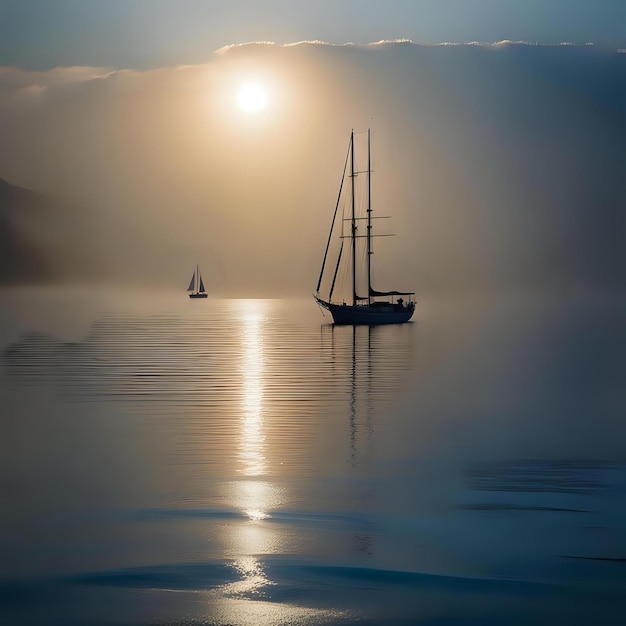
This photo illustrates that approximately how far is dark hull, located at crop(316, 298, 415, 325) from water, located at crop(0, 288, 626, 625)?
4540cm

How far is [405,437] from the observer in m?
18.9

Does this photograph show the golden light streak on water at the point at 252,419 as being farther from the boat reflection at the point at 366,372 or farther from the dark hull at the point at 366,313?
the dark hull at the point at 366,313

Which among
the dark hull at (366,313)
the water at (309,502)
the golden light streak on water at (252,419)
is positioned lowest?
the water at (309,502)

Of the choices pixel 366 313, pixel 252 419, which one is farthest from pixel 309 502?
pixel 366 313

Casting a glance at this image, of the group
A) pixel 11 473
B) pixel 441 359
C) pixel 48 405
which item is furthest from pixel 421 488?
pixel 441 359

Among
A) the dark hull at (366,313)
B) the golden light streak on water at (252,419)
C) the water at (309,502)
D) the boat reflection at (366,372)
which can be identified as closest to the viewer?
the water at (309,502)

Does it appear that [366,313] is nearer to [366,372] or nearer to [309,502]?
[366,372]

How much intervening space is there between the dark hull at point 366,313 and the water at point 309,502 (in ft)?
149

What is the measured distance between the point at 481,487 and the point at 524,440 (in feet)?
16.0

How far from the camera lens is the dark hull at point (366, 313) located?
74.8 metres

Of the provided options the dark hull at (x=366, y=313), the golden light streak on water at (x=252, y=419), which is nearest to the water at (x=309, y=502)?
the golden light streak on water at (x=252, y=419)

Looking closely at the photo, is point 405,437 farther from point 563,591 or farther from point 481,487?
point 563,591

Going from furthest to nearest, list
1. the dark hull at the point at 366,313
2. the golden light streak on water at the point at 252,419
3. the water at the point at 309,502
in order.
→ the dark hull at the point at 366,313 < the golden light streak on water at the point at 252,419 < the water at the point at 309,502

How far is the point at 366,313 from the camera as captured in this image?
76000 millimetres
